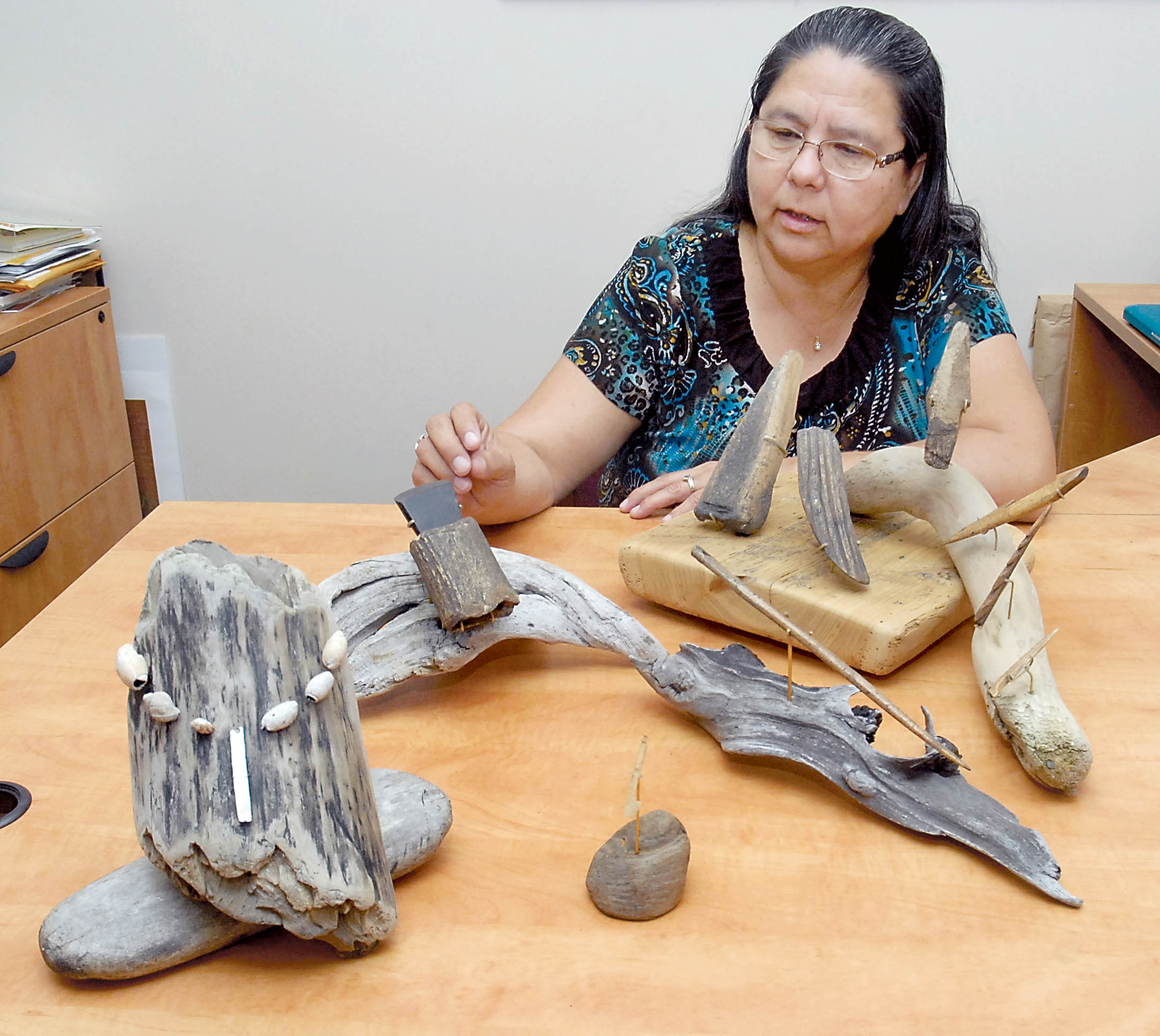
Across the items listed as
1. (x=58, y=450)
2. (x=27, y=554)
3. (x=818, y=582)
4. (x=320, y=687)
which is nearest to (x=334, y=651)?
(x=320, y=687)

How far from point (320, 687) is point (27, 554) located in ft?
6.07

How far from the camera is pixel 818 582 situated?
3.41 ft

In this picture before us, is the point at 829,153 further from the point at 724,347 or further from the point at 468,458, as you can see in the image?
the point at 468,458

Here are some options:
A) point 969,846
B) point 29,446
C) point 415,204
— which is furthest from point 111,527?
point 969,846

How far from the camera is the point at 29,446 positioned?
223 cm

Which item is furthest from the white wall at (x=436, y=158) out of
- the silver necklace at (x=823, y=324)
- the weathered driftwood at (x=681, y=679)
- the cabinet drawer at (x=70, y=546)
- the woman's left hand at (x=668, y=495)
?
the weathered driftwood at (x=681, y=679)

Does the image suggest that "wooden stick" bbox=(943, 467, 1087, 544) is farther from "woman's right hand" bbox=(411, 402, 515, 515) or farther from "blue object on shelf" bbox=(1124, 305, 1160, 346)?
"blue object on shelf" bbox=(1124, 305, 1160, 346)

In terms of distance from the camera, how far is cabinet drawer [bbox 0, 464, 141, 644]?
220cm

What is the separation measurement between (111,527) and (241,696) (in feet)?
7.05

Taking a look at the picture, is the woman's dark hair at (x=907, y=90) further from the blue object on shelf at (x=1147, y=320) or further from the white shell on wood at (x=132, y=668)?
the white shell on wood at (x=132, y=668)

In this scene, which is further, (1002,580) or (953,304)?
(953,304)

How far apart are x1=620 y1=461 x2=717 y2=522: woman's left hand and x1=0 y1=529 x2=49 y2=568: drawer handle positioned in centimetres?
143

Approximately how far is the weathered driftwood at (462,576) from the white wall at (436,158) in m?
1.62

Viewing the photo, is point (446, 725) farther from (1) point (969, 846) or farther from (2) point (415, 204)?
(2) point (415, 204)
